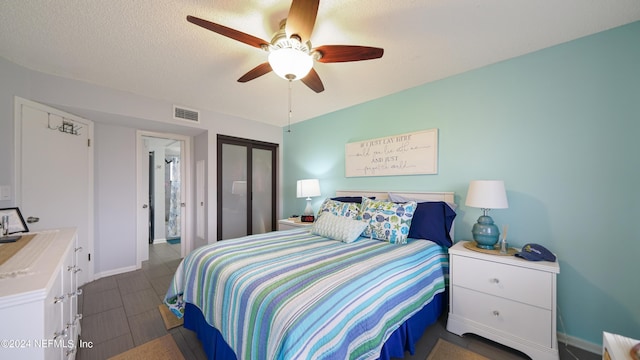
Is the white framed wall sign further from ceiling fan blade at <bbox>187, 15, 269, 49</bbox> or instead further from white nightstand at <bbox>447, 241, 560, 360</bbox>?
ceiling fan blade at <bbox>187, 15, 269, 49</bbox>

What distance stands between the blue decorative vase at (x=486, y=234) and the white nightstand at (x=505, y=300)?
0.15 metres

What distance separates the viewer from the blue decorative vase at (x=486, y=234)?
181 cm

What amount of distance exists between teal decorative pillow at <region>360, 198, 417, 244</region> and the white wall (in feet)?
8.18

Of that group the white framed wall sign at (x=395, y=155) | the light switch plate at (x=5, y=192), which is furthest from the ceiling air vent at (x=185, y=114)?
the white framed wall sign at (x=395, y=155)

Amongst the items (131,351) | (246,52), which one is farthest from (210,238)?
(246,52)

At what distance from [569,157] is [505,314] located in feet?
4.28

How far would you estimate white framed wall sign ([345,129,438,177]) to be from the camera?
8.04 ft

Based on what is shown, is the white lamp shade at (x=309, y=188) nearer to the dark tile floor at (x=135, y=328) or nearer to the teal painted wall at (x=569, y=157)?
the teal painted wall at (x=569, y=157)

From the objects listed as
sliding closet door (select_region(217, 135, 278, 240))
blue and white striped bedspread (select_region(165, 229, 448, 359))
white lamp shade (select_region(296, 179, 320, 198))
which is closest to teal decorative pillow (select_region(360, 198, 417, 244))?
blue and white striped bedspread (select_region(165, 229, 448, 359))

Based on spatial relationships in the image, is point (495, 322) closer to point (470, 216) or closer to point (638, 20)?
point (470, 216)

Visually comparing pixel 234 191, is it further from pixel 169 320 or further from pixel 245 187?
pixel 169 320

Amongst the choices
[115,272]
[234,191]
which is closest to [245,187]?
[234,191]

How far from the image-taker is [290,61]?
1401 mm

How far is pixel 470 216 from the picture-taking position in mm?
2188
